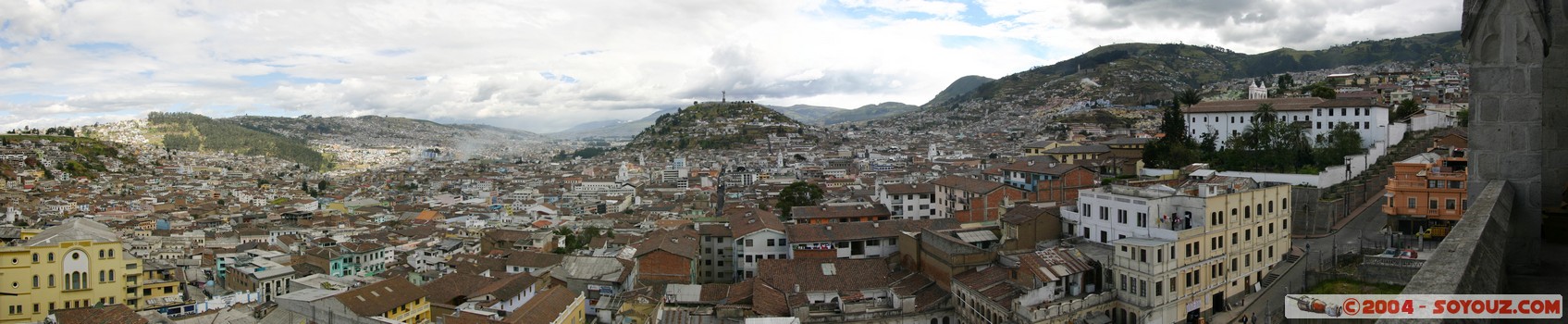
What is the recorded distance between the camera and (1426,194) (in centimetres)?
1789

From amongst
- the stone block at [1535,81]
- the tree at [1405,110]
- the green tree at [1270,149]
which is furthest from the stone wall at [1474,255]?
the tree at [1405,110]

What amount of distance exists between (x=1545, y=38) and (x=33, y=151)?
349ft

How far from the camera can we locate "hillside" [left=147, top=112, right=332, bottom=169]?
404 feet

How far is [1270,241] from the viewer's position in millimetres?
18188

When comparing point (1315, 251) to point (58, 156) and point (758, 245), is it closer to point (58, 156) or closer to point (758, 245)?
point (758, 245)

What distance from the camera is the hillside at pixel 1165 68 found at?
99.4 metres

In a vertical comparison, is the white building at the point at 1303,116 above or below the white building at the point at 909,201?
above

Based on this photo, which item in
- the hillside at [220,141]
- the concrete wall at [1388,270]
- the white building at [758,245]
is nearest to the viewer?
the concrete wall at [1388,270]

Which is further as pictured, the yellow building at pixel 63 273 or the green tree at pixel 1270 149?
the green tree at pixel 1270 149

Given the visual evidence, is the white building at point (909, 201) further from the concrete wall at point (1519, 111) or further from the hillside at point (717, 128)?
the hillside at point (717, 128)

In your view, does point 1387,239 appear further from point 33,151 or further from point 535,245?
point 33,151

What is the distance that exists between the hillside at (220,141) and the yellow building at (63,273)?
114418 millimetres

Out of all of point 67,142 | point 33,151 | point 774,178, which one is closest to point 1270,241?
point 774,178

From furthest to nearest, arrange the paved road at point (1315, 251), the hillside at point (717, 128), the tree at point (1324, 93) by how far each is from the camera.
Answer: the hillside at point (717, 128)
the tree at point (1324, 93)
the paved road at point (1315, 251)
